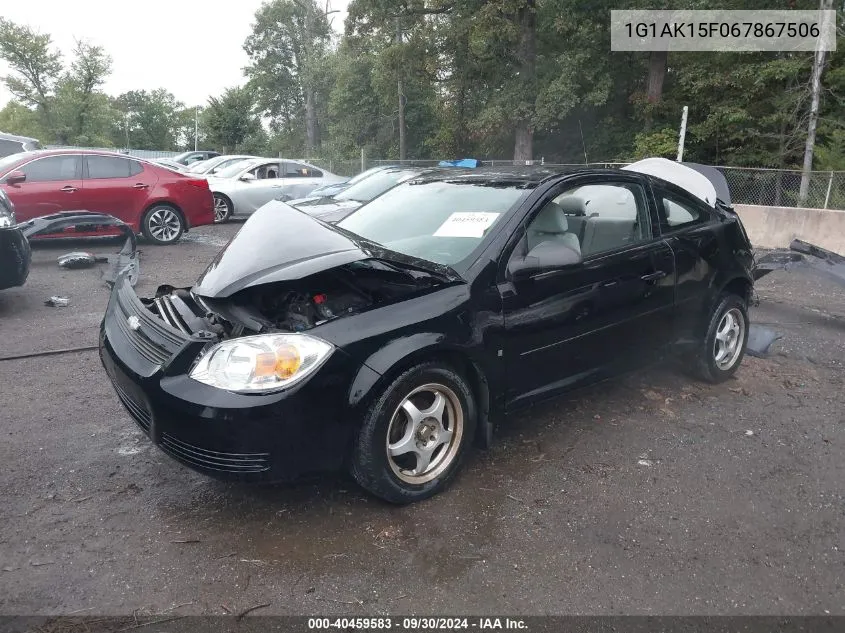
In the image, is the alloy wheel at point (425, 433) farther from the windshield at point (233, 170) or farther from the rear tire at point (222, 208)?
the windshield at point (233, 170)

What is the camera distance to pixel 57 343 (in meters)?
5.63

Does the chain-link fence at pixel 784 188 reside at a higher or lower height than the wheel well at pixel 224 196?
higher

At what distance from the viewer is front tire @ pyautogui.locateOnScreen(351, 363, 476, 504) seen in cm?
291

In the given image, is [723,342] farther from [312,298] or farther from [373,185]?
[373,185]

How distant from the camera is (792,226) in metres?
11.0

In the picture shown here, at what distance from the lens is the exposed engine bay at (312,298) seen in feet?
9.88

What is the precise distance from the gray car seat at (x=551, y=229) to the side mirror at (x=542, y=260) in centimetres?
6

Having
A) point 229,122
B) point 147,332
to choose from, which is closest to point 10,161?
point 147,332

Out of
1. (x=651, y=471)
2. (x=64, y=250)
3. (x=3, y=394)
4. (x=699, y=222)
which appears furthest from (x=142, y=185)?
(x=651, y=471)

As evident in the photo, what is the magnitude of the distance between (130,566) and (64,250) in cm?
903

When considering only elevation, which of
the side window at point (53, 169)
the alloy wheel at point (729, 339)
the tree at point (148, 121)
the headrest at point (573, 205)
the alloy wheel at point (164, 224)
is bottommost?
the alloy wheel at point (729, 339)

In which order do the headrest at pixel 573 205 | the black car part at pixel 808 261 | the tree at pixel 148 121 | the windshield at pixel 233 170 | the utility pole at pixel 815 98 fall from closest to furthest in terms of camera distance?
the headrest at pixel 573 205 → the black car part at pixel 808 261 → the windshield at pixel 233 170 → the utility pole at pixel 815 98 → the tree at pixel 148 121

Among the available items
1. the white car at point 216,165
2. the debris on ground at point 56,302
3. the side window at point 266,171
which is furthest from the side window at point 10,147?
Result: the debris on ground at point 56,302

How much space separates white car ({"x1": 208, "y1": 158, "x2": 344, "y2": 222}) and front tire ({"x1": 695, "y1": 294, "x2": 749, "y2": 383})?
1114 cm
